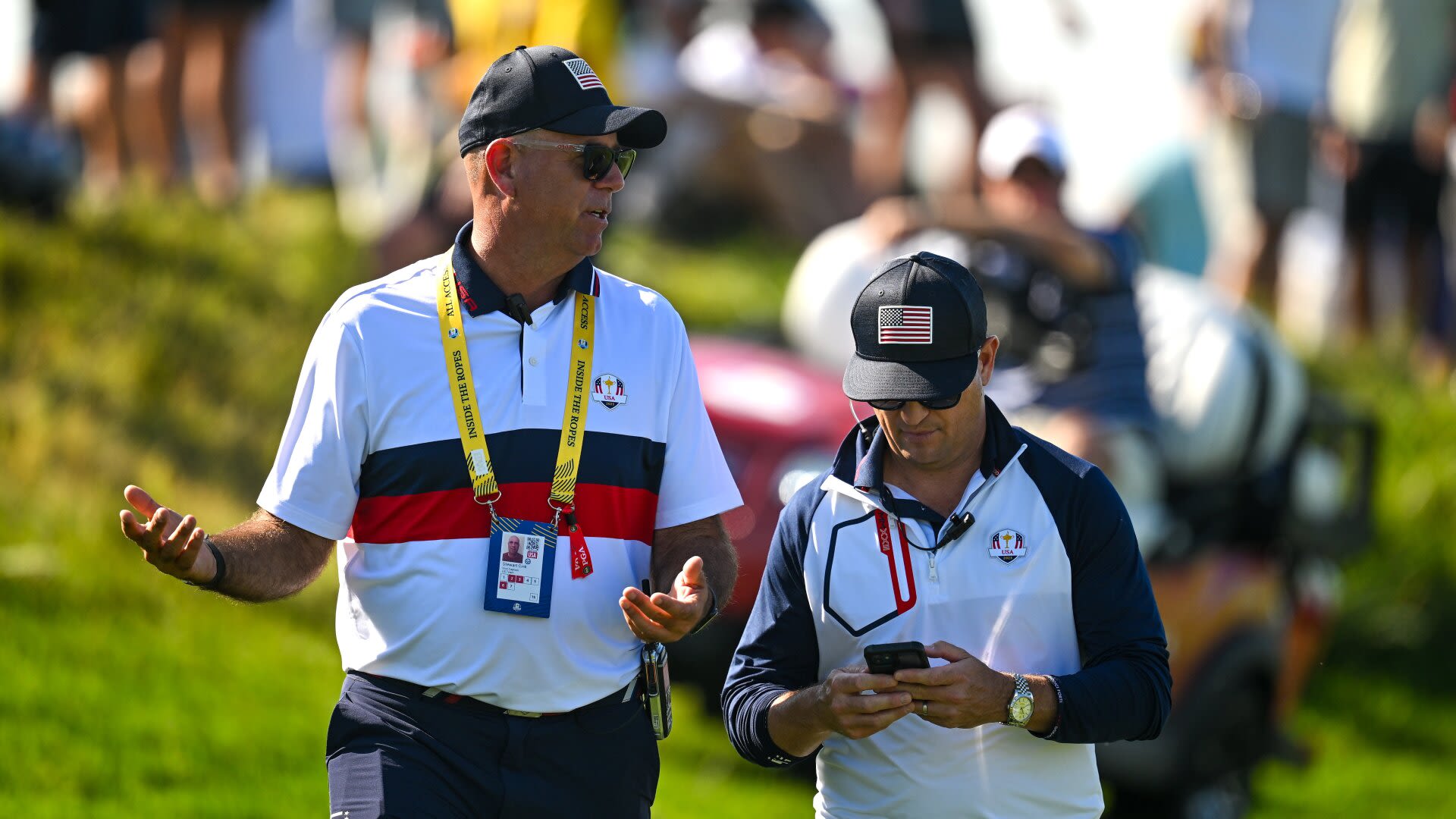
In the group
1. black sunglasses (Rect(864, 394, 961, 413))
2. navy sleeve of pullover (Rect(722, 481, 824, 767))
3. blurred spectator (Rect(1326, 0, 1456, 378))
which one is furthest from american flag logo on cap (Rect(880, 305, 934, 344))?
blurred spectator (Rect(1326, 0, 1456, 378))

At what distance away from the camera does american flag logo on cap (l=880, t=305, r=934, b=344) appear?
4.18m

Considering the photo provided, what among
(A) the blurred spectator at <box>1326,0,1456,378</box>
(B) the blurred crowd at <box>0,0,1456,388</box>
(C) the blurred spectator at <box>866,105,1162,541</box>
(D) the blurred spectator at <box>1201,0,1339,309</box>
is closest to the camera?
(C) the blurred spectator at <box>866,105,1162,541</box>

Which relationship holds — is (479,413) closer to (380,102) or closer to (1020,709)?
(1020,709)

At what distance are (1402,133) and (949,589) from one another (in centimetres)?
972

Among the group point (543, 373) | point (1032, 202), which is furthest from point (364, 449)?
point (1032, 202)

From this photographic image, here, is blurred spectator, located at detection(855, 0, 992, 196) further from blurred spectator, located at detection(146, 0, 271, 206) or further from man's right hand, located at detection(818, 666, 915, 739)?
man's right hand, located at detection(818, 666, 915, 739)

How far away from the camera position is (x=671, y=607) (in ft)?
13.5

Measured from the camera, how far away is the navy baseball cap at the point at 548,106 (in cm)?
437

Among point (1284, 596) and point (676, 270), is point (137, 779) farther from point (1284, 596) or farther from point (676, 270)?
point (676, 270)

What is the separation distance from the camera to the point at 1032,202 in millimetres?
8109

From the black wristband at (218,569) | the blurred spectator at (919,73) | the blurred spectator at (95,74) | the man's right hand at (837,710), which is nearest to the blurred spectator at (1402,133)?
the blurred spectator at (919,73)

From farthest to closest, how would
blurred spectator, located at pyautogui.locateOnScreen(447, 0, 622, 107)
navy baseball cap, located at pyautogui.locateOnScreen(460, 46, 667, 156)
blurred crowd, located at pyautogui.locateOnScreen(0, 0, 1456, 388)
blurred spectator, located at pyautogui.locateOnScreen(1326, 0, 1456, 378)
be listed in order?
blurred spectator, located at pyautogui.locateOnScreen(1326, 0, 1456, 378) → blurred crowd, located at pyautogui.locateOnScreen(0, 0, 1456, 388) → blurred spectator, located at pyautogui.locateOnScreen(447, 0, 622, 107) → navy baseball cap, located at pyautogui.locateOnScreen(460, 46, 667, 156)

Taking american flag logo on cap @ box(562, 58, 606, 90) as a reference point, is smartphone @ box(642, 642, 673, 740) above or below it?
below

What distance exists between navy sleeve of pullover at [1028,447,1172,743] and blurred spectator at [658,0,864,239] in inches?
392
